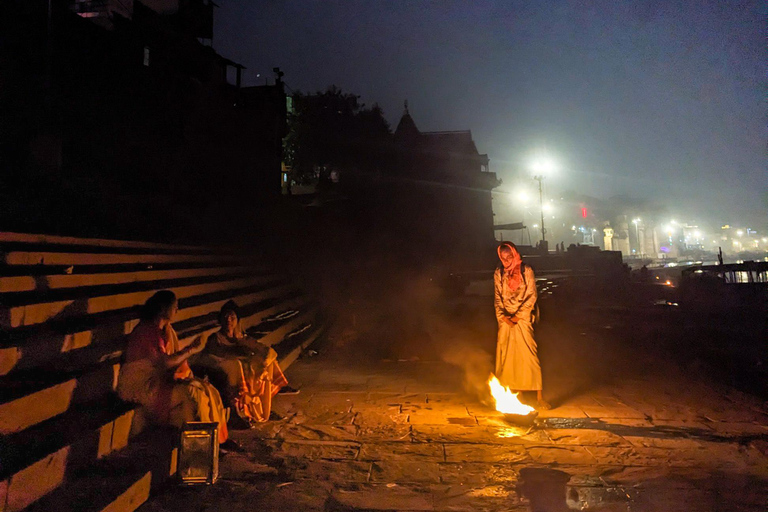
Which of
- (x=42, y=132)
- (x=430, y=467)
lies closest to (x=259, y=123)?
(x=42, y=132)

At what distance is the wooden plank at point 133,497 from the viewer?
2836 millimetres

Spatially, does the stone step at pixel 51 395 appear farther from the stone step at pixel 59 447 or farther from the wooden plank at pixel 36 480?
the wooden plank at pixel 36 480

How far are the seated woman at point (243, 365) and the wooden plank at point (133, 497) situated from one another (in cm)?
158

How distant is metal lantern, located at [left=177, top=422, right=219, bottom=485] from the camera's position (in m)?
3.35

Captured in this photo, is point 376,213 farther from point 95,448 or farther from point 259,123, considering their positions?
point 95,448

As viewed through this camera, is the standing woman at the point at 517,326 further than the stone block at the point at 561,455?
Yes

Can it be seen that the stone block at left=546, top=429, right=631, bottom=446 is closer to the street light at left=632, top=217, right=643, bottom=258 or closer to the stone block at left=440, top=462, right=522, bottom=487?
the stone block at left=440, top=462, right=522, bottom=487

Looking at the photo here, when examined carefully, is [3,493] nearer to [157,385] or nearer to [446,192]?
[157,385]

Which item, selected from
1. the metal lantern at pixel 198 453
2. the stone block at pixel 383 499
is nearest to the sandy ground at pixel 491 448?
the stone block at pixel 383 499

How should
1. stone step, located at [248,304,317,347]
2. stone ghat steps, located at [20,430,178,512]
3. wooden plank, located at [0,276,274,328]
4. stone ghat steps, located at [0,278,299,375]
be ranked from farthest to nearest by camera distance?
1. stone step, located at [248,304,317,347]
2. wooden plank, located at [0,276,274,328]
3. stone ghat steps, located at [0,278,299,375]
4. stone ghat steps, located at [20,430,178,512]

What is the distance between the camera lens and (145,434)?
3.92 m

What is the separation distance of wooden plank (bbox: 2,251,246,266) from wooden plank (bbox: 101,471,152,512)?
4080mm

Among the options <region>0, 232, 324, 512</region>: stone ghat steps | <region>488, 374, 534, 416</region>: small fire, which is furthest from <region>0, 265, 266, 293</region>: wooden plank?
<region>488, 374, 534, 416</region>: small fire

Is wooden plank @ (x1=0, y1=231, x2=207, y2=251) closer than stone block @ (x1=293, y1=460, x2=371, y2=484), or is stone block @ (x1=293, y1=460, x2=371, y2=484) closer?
stone block @ (x1=293, y1=460, x2=371, y2=484)
